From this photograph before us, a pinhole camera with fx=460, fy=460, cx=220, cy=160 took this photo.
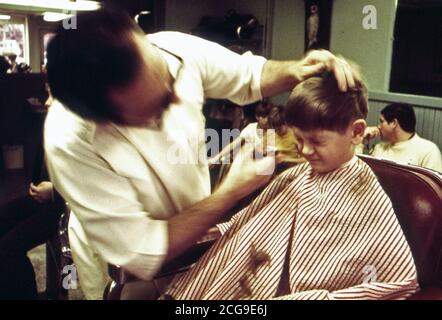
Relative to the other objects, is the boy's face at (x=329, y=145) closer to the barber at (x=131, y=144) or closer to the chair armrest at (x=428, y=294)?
the barber at (x=131, y=144)

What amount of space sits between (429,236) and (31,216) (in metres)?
1.83

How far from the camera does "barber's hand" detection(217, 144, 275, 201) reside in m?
1.22

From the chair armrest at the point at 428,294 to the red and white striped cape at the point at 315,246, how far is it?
0.16ft

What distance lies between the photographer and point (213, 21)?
616 centimetres

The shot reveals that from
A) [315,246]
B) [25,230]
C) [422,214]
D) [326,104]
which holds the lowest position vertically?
[25,230]

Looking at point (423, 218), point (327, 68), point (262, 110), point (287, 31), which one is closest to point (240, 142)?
point (327, 68)

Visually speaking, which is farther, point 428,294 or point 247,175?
point 428,294

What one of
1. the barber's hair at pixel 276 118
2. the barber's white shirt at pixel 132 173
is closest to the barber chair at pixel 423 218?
the barber's white shirt at pixel 132 173

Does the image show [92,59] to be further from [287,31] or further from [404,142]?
[287,31]

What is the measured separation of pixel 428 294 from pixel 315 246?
35 cm

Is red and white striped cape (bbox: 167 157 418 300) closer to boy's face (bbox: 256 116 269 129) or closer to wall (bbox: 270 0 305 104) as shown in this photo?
boy's face (bbox: 256 116 269 129)

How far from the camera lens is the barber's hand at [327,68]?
4.31 ft

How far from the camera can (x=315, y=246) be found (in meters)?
1.46
